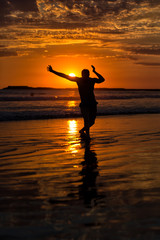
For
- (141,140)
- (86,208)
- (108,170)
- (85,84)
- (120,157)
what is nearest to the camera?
(86,208)

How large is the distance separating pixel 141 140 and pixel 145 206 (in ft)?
19.8

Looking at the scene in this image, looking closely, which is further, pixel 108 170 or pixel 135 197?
pixel 108 170

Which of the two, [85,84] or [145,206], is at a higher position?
[85,84]

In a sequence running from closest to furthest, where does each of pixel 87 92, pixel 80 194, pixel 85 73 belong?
pixel 80 194
pixel 85 73
pixel 87 92

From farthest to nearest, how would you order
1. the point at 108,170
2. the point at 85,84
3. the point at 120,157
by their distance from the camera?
the point at 85,84, the point at 120,157, the point at 108,170

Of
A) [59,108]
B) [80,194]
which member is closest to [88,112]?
[80,194]

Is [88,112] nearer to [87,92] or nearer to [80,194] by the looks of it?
[87,92]

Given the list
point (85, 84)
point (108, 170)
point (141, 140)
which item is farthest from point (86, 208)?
point (85, 84)

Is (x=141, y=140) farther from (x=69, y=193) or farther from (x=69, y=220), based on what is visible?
(x=69, y=220)

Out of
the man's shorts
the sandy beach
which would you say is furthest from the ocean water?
the sandy beach

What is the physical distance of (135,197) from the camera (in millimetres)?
4270

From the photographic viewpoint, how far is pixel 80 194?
14.7 feet

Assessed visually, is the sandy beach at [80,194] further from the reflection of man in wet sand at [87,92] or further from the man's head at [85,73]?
the man's head at [85,73]

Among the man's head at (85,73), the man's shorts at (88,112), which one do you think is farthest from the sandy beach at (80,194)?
the man's head at (85,73)
